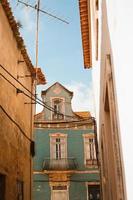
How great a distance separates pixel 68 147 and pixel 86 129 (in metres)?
2.08

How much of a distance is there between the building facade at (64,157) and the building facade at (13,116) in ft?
45.6

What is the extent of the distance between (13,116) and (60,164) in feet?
58.6

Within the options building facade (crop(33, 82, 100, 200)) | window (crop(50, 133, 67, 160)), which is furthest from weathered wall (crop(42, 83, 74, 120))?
window (crop(50, 133, 67, 160))

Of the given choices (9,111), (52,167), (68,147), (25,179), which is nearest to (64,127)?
(68,147)

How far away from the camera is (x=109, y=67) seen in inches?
140

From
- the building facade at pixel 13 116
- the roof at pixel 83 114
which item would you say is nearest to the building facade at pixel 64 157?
the roof at pixel 83 114

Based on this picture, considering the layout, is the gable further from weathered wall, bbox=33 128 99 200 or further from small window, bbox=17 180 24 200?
small window, bbox=17 180 24 200

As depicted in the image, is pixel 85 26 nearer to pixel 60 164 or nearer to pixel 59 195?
A: pixel 60 164

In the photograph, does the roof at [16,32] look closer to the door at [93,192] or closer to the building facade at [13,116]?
the building facade at [13,116]

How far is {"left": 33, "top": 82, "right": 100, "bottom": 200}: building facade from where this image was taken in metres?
26.4

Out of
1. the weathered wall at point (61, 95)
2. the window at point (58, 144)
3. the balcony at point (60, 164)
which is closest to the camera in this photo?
the balcony at point (60, 164)

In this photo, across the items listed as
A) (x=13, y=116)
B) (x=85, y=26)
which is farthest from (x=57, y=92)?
(x=13, y=116)

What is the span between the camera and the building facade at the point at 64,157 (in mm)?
26438

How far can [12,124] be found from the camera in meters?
9.45
